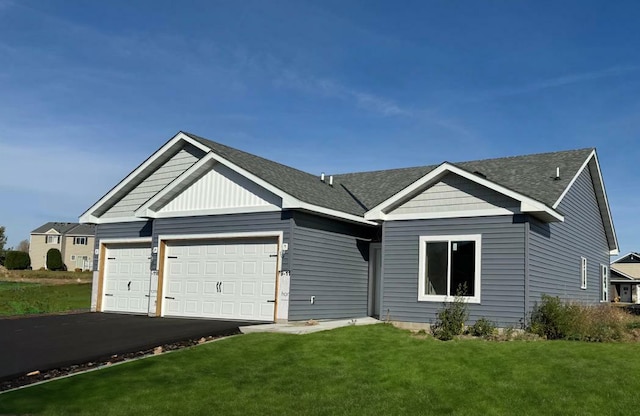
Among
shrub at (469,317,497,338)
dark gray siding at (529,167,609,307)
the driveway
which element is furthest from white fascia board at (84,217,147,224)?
dark gray siding at (529,167,609,307)

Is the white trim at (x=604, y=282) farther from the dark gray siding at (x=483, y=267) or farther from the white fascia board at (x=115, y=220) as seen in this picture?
the white fascia board at (x=115, y=220)

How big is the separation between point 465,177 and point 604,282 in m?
12.2

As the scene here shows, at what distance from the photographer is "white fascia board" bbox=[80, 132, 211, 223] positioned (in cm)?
2116

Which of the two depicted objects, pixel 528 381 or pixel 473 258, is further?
pixel 473 258

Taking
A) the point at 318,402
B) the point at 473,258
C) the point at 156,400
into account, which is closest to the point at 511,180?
the point at 473,258

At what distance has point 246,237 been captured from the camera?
1884 centimetres

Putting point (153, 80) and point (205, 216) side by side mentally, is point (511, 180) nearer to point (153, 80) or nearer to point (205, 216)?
point (205, 216)

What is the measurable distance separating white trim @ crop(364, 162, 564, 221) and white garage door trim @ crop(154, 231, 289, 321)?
115 inches

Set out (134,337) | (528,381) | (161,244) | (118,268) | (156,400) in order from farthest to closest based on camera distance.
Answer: (118,268) < (161,244) < (134,337) < (528,381) < (156,400)

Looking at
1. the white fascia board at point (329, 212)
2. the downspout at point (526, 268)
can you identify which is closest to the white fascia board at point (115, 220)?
the white fascia board at point (329, 212)

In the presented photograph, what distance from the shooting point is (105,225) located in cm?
2381

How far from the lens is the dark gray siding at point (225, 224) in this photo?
17953mm

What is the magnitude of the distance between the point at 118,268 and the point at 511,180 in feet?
47.7

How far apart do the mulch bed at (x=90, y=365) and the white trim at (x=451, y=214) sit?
6.47 metres
